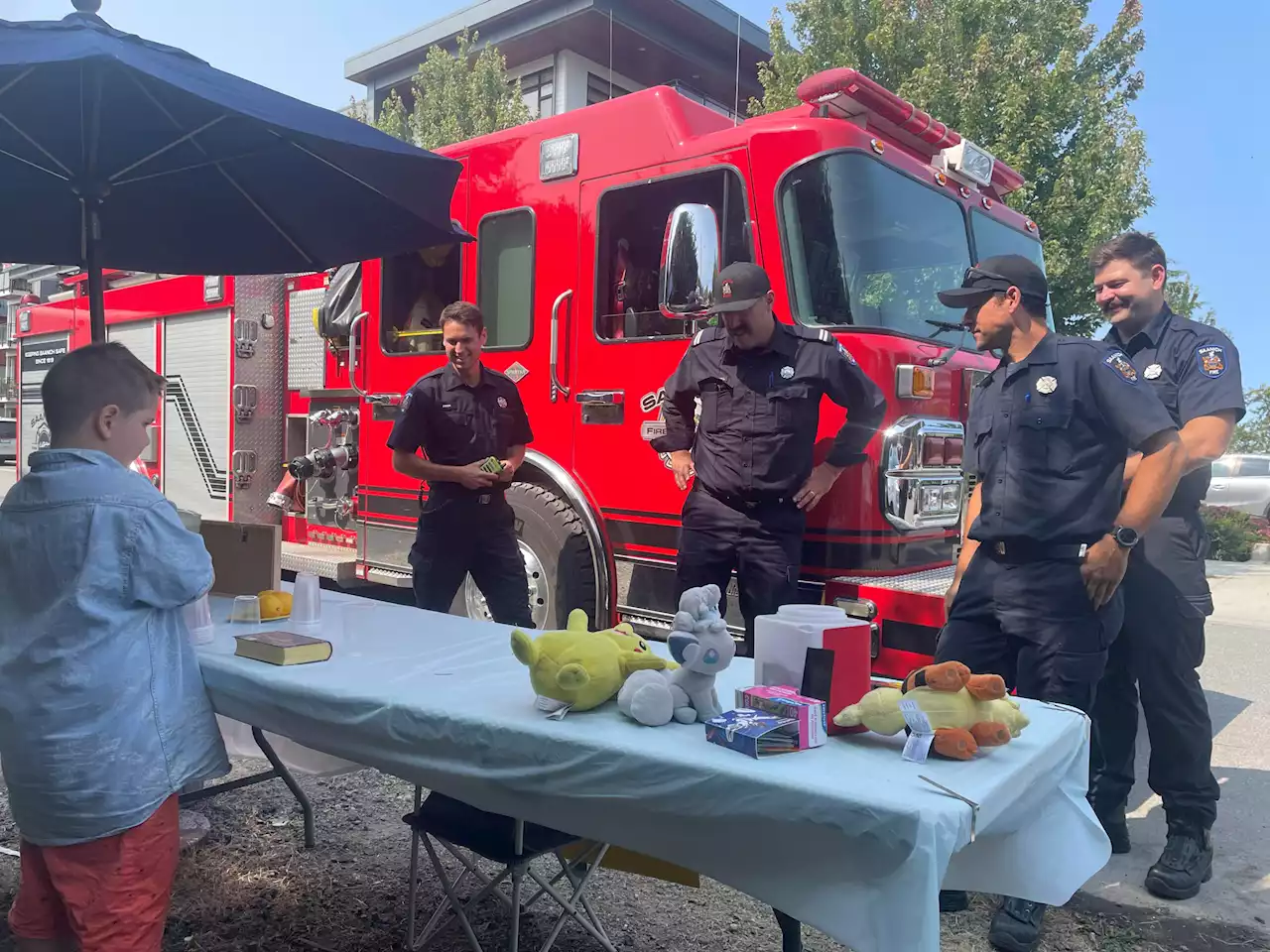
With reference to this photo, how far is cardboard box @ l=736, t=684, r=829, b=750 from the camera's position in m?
1.54

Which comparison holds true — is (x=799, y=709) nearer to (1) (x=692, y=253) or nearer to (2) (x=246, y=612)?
(2) (x=246, y=612)

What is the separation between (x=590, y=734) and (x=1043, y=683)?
61.1 inches

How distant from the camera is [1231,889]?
2.99m

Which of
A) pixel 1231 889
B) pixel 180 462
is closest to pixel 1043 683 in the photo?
pixel 1231 889

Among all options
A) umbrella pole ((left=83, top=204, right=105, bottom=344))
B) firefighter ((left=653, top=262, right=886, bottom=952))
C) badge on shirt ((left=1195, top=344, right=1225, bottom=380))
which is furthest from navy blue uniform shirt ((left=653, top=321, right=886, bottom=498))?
umbrella pole ((left=83, top=204, right=105, bottom=344))

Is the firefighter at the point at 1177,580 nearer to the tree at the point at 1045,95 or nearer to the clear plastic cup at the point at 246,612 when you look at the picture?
the clear plastic cup at the point at 246,612

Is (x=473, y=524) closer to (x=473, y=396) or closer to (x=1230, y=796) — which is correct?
(x=473, y=396)

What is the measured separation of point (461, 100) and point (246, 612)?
1371 cm

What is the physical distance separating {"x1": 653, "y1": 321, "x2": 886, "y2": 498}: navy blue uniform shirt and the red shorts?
2.07 m

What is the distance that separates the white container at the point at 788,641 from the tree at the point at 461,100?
45.4ft

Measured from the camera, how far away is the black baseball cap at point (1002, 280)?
269 centimetres

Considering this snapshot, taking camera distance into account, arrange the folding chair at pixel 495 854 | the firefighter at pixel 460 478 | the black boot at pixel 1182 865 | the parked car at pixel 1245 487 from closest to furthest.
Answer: the folding chair at pixel 495 854
the black boot at pixel 1182 865
the firefighter at pixel 460 478
the parked car at pixel 1245 487

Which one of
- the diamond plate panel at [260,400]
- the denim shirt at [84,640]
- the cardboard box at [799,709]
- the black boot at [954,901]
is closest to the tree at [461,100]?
the diamond plate panel at [260,400]

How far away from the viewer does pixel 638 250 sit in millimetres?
4258
